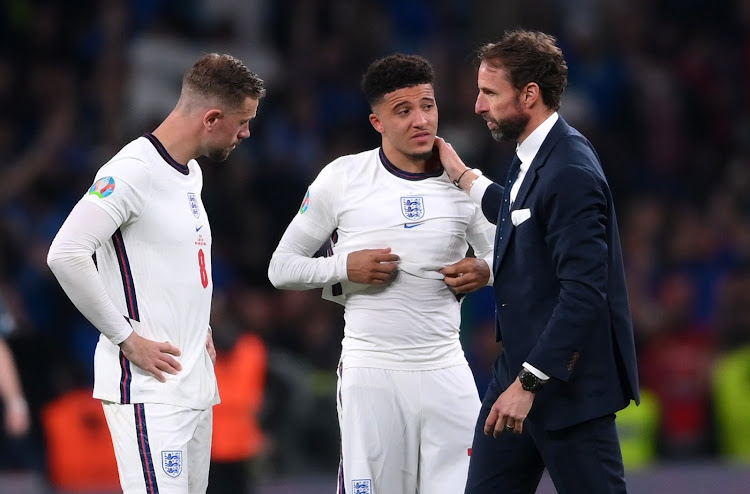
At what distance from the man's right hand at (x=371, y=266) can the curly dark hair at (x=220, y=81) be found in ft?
2.62

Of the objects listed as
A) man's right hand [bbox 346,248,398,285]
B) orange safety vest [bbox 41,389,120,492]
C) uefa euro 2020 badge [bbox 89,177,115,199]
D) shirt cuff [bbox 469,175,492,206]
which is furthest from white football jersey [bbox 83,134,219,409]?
orange safety vest [bbox 41,389,120,492]

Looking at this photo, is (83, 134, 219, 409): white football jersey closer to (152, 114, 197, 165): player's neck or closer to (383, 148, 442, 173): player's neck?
(152, 114, 197, 165): player's neck

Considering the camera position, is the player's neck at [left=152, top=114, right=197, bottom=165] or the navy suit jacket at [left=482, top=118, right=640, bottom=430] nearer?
the navy suit jacket at [left=482, top=118, right=640, bottom=430]

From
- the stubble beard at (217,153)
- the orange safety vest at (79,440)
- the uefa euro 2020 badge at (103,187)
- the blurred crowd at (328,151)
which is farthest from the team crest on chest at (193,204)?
the orange safety vest at (79,440)

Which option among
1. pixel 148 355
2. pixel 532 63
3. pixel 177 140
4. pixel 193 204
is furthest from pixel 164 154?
pixel 532 63

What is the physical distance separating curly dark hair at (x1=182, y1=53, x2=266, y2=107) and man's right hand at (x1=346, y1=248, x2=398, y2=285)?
0.80 m

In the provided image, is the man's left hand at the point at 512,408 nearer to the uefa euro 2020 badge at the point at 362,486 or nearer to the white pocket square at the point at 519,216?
the white pocket square at the point at 519,216

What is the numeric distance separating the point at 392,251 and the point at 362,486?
3.12ft

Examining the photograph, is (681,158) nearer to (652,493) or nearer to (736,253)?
(736,253)

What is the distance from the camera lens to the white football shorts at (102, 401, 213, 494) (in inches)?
173

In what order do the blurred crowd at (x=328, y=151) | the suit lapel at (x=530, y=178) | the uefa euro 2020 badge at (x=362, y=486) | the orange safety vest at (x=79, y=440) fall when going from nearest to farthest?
the suit lapel at (x=530, y=178) → the uefa euro 2020 badge at (x=362, y=486) → the orange safety vest at (x=79, y=440) → the blurred crowd at (x=328, y=151)

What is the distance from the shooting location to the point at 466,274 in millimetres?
5039

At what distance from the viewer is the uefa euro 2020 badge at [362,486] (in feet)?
16.2

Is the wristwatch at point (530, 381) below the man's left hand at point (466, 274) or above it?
below
